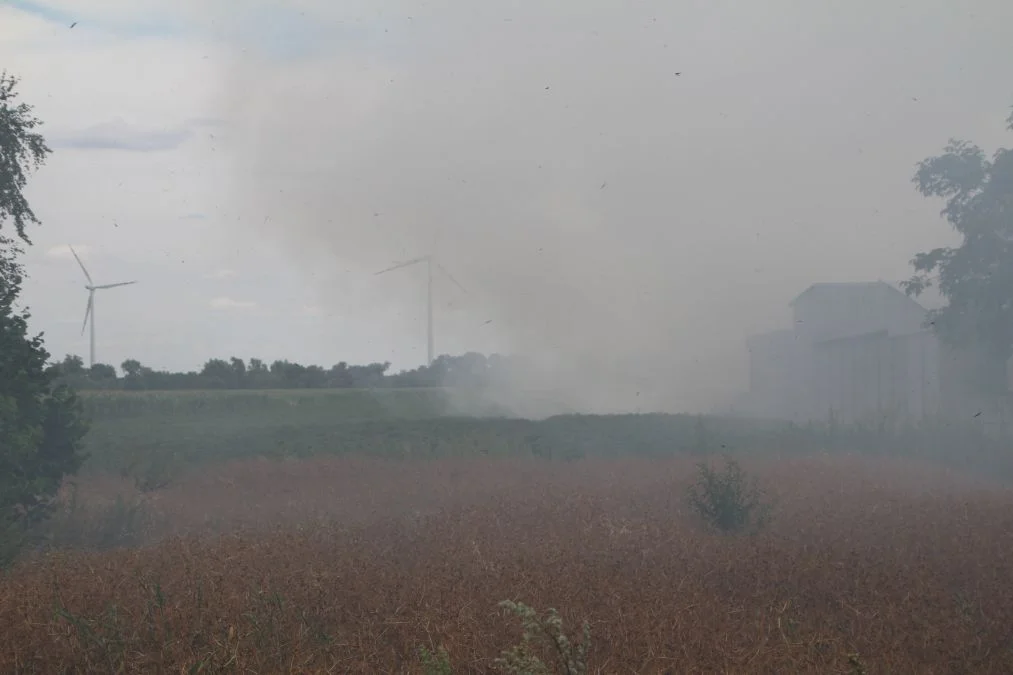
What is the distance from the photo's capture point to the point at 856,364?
160 ft

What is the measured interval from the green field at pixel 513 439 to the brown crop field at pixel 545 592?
12.3 meters

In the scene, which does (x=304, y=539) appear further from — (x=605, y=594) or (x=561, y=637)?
(x=561, y=637)

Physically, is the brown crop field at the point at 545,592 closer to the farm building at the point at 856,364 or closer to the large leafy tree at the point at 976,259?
the large leafy tree at the point at 976,259

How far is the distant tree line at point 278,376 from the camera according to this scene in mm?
53906

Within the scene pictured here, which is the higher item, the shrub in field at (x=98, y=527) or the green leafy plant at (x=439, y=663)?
the green leafy plant at (x=439, y=663)

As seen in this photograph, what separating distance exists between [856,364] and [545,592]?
43.6m

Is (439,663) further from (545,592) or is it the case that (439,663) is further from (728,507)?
(728,507)

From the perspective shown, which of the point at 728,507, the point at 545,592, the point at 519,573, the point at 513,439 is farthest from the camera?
the point at 513,439

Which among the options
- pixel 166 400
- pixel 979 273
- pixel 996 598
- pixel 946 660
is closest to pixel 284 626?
pixel 946 660

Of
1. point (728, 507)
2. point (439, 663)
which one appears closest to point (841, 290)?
point (728, 507)

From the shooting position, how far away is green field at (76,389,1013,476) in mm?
30094

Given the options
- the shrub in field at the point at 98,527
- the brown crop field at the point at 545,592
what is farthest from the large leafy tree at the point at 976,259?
the shrub in field at the point at 98,527

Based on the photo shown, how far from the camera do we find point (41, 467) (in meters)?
18.0

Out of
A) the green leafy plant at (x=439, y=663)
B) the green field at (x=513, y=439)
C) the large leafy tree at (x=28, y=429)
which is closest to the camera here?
the green leafy plant at (x=439, y=663)
